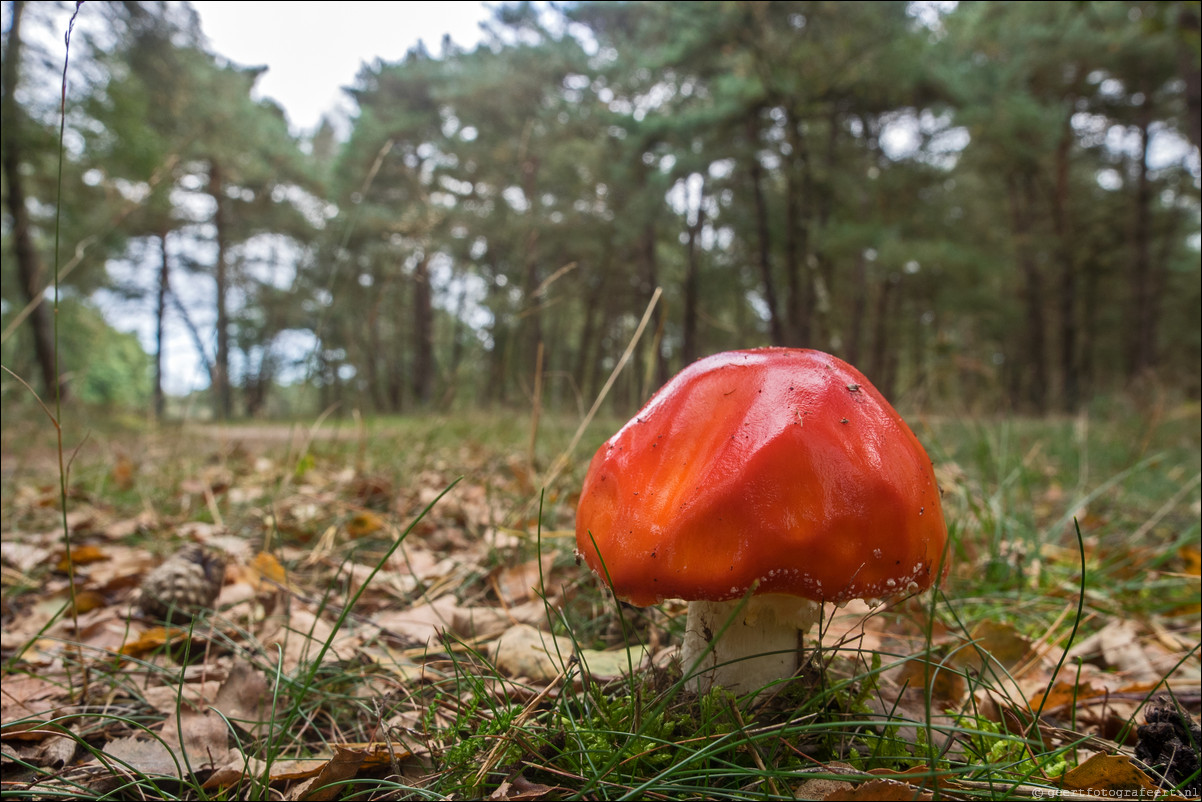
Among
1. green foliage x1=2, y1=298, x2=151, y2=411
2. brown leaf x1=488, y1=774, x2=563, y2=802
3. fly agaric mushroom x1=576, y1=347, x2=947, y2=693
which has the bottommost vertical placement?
brown leaf x1=488, y1=774, x2=563, y2=802

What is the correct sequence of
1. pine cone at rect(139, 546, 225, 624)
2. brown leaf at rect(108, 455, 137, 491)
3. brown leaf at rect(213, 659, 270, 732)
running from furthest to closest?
brown leaf at rect(108, 455, 137, 491), pine cone at rect(139, 546, 225, 624), brown leaf at rect(213, 659, 270, 732)

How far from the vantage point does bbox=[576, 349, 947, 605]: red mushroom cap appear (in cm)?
83

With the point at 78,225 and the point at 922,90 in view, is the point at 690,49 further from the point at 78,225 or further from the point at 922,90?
the point at 78,225

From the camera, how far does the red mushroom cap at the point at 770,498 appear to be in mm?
834

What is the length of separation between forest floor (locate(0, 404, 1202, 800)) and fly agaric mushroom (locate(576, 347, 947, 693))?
0.09 meters

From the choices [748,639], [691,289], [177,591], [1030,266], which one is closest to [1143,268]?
[1030,266]

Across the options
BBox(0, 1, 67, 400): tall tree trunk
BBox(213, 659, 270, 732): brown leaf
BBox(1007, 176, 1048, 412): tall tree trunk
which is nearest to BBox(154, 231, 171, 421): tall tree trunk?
BBox(0, 1, 67, 400): tall tree trunk

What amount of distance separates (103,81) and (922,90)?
32.9 feet

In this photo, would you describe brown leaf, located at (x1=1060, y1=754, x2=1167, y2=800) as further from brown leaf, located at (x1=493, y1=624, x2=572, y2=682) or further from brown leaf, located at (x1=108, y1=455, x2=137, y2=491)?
brown leaf, located at (x1=108, y1=455, x2=137, y2=491)

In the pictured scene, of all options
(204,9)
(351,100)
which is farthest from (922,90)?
(351,100)

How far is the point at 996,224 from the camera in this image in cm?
1659

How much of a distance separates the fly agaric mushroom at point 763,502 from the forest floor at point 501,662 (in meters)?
0.09

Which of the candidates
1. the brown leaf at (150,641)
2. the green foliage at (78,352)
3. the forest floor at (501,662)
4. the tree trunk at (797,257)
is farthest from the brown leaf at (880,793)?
the tree trunk at (797,257)

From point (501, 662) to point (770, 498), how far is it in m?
0.75
